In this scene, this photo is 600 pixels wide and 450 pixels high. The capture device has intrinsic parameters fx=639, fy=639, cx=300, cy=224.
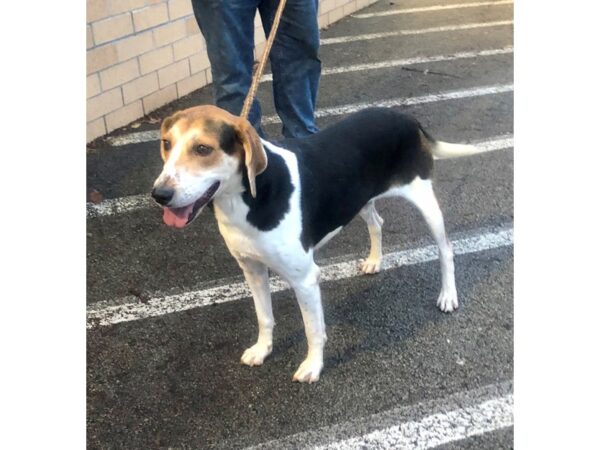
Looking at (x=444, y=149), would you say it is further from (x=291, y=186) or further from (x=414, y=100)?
(x=414, y=100)

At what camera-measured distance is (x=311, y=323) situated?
3.07m

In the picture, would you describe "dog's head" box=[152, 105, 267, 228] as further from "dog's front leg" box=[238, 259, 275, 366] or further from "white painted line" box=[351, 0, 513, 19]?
"white painted line" box=[351, 0, 513, 19]

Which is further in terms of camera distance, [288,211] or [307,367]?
[307,367]

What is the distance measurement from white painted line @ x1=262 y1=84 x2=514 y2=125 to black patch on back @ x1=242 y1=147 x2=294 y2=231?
3483 mm

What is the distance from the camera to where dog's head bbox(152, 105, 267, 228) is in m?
2.35

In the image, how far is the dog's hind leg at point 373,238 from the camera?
3836 millimetres

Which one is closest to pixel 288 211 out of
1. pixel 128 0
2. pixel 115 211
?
pixel 115 211

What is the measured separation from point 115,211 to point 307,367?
227 centimetres

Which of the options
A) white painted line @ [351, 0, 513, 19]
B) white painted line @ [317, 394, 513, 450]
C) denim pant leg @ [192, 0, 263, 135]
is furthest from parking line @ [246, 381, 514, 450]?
white painted line @ [351, 0, 513, 19]

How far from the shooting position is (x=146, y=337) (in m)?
3.48

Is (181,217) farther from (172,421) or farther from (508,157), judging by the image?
(508,157)

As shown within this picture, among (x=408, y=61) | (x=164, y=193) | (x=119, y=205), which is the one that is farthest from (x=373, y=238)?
(x=408, y=61)

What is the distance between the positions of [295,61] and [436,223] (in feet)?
5.66

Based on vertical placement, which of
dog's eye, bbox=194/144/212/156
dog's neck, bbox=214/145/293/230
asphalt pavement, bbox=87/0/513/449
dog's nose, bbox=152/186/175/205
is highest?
dog's eye, bbox=194/144/212/156
